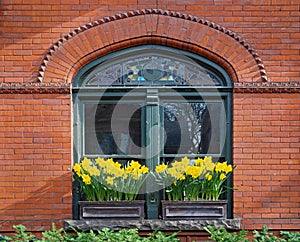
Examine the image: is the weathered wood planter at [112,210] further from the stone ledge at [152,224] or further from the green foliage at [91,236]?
the green foliage at [91,236]

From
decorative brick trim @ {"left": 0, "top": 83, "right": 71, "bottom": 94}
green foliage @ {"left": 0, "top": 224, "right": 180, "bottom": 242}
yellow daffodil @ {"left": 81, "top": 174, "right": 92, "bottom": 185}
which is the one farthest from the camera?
decorative brick trim @ {"left": 0, "top": 83, "right": 71, "bottom": 94}

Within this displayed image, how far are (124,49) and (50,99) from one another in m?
1.13

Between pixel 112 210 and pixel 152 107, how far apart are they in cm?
138

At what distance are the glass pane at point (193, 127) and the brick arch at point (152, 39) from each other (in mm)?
558

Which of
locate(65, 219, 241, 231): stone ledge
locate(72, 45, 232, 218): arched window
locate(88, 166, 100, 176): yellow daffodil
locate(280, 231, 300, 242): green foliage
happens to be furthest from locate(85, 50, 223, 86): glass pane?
locate(280, 231, 300, 242): green foliage

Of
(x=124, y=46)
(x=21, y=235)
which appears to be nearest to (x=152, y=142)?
(x=124, y=46)

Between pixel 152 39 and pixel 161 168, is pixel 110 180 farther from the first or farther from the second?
pixel 152 39

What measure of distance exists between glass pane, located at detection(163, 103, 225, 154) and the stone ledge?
89 cm

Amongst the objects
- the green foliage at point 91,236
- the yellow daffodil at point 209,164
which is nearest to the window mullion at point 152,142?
the green foliage at point 91,236

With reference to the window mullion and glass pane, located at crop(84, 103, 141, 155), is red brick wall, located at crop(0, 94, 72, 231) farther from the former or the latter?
the window mullion

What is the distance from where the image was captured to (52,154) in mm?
6309

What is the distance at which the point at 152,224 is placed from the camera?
6227 millimetres

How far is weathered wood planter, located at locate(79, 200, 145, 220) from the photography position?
245 inches

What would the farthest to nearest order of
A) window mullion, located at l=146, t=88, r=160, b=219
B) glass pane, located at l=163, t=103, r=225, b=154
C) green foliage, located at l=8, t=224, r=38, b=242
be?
1. glass pane, located at l=163, t=103, r=225, b=154
2. window mullion, located at l=146, t=88, r=160, b=219
3. green foliage, located at l=8, t=224, r=38, b=242
